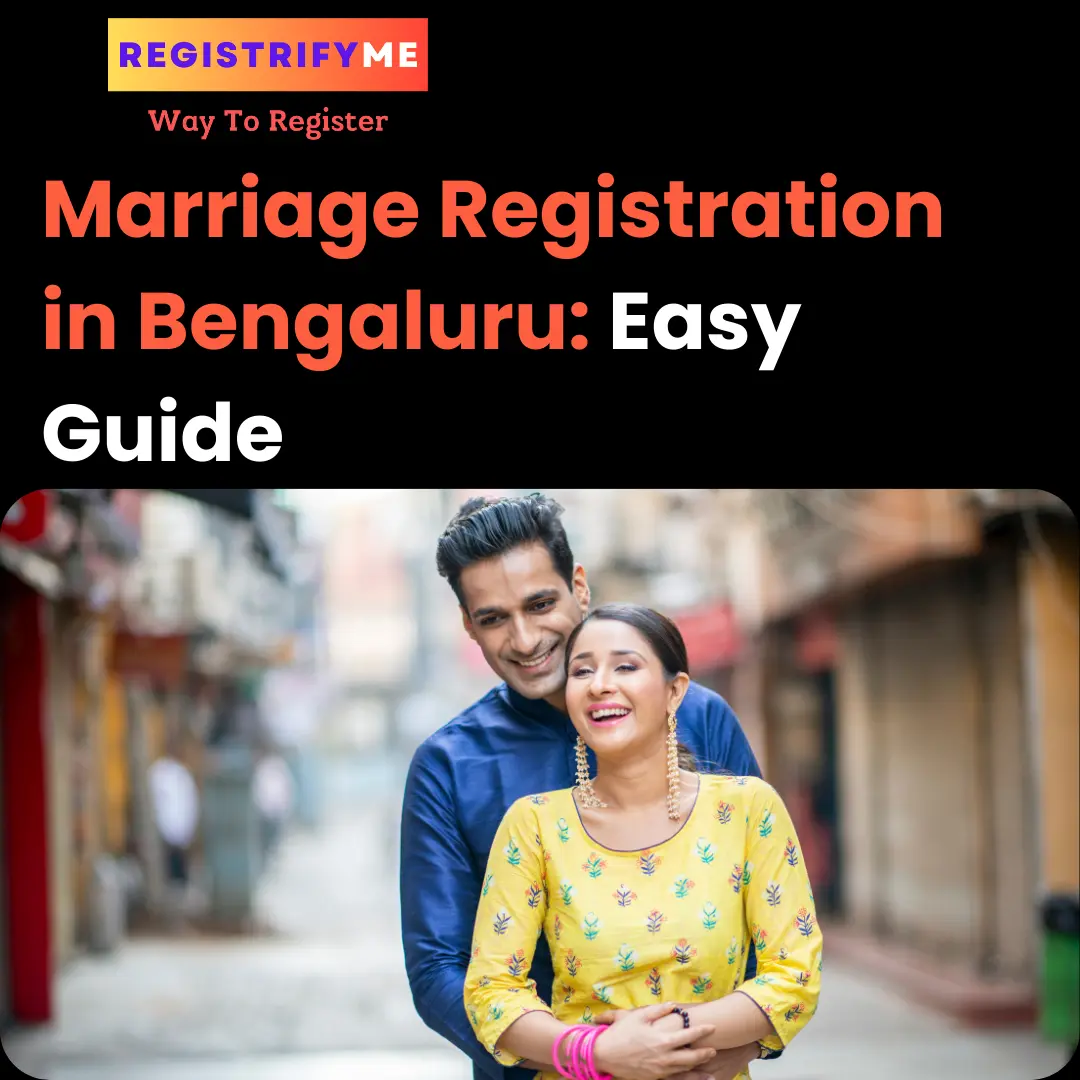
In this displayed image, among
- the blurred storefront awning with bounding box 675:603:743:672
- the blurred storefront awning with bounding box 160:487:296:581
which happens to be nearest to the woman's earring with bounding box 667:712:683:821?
the blurred storefront awning with bounding box 160:487:296:581

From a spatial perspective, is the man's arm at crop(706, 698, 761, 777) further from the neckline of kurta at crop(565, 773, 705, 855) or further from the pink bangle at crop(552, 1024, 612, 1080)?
the pink bangle at crop(552, 1024, 612, 1080)

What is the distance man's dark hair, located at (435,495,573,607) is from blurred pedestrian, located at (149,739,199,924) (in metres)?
11.2

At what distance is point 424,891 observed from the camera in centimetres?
327

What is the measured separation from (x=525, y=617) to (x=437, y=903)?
629 mm

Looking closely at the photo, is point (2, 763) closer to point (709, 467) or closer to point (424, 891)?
point (709, 467)

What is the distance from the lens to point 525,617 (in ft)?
10.9

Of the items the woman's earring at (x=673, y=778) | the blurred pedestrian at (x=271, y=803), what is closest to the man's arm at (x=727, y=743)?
the woman's earring at (x=673, y=778)

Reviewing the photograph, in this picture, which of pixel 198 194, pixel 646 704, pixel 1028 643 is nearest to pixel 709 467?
pixel 198 194

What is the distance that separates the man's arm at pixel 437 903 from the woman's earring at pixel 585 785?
1.15 feet

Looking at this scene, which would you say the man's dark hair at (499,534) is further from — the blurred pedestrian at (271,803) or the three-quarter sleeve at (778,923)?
the blurred pedestrian at (271,803)

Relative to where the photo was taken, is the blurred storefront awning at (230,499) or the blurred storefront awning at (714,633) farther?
the blurred storefront awning at (714,633)

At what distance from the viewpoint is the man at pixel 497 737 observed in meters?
3.27

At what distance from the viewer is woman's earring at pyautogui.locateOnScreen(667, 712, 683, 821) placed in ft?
10.0

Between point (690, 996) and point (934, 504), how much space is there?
7.06 metres
